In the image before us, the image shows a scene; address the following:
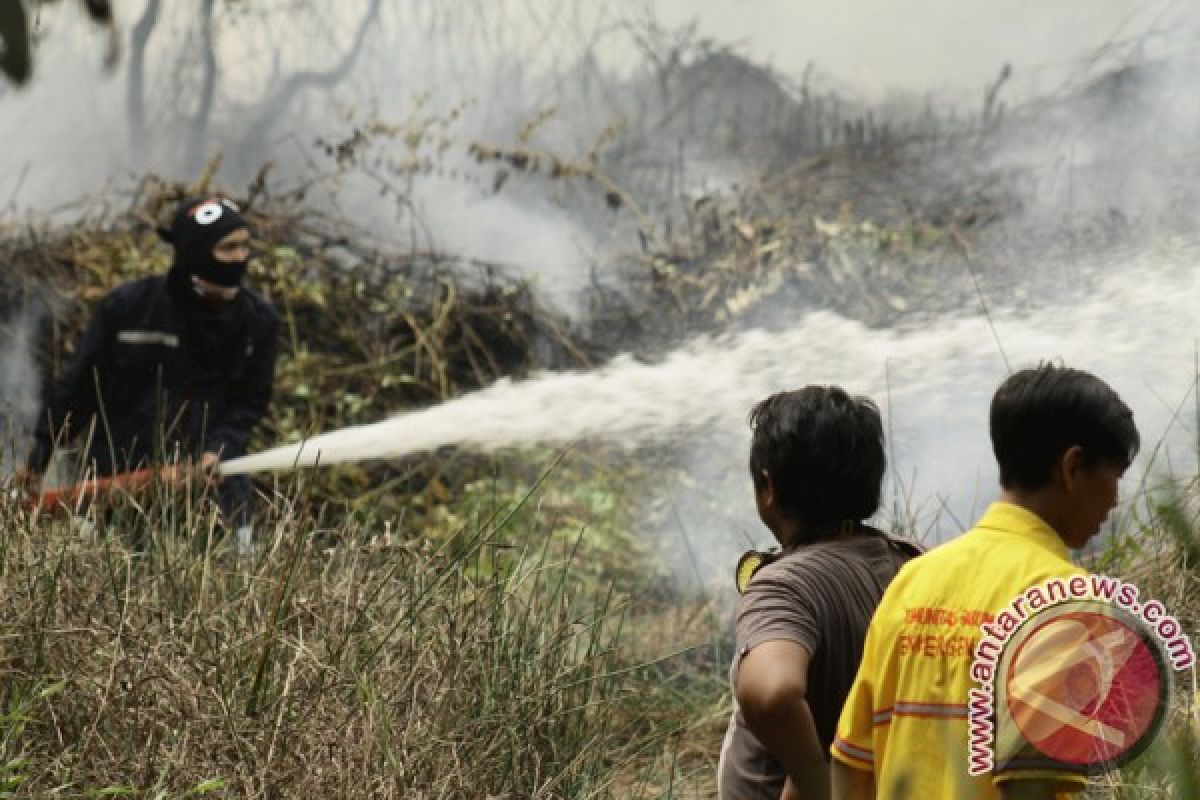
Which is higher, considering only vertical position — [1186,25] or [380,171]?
[1186,25]

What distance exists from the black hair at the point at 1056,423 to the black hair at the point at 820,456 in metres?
0.54

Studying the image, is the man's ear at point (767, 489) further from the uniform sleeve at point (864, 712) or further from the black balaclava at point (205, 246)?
the black balaclava at point (205, 246)

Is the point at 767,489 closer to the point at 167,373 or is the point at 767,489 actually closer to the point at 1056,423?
the point at 1056,423

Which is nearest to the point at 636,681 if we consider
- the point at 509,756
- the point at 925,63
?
the point at 509,756

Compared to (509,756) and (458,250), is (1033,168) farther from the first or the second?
(509,756)

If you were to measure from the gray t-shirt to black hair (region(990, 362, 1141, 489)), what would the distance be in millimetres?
523

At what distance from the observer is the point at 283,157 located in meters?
10.3

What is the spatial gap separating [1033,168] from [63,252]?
16.5 feet

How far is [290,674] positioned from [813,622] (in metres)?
1.26

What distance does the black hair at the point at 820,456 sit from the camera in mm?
2908

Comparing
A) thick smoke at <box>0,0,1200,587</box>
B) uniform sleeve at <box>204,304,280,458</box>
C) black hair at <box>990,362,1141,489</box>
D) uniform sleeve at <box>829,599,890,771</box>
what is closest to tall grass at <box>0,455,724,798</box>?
uniform sleeve at <box>829,599,890,771</box>

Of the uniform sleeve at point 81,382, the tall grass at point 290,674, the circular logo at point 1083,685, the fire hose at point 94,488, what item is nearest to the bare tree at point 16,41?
the circular logo at point 1083,685

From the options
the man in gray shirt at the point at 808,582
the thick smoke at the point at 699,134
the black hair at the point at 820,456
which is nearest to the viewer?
the man in gray shirt at the point at 808,582

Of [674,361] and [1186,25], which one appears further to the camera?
[674,361]
